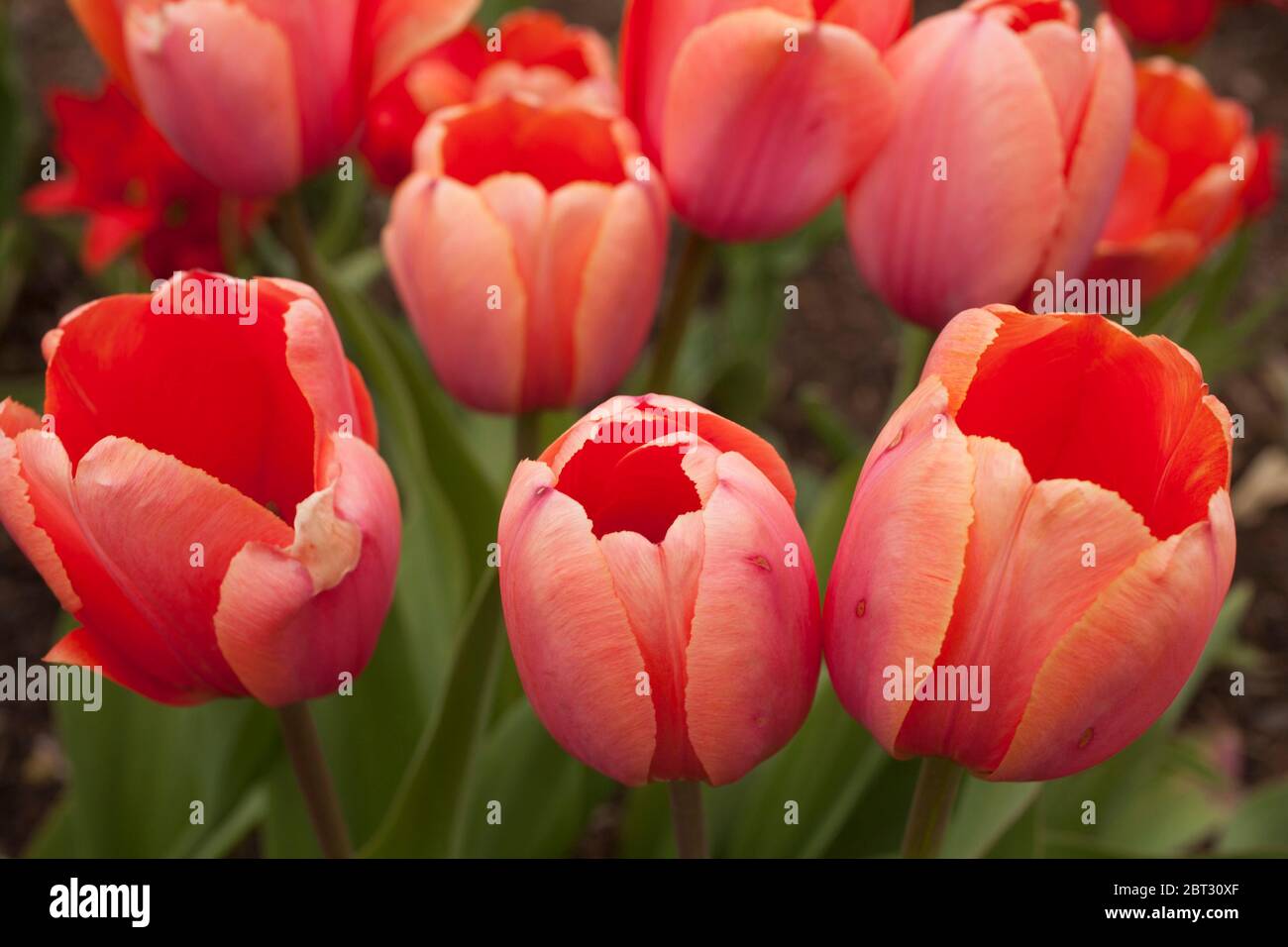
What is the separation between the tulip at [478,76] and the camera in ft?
2.96

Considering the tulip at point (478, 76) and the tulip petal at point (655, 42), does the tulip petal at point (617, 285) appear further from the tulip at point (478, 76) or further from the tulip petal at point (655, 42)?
the tulip at point (478, 76)

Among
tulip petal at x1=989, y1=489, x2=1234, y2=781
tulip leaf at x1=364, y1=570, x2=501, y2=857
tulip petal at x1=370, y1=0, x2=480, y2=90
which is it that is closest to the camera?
tulip petal at x1=989, y1=489, x2=1234, y2=781

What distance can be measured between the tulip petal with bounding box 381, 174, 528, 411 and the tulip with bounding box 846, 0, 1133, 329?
0.63 feet

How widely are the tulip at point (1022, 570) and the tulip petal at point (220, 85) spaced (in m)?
0.41

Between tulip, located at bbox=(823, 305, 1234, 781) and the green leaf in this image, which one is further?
the green leaf

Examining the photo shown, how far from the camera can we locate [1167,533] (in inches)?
18.9

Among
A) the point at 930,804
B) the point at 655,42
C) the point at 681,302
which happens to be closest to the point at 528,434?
the point at 681,302

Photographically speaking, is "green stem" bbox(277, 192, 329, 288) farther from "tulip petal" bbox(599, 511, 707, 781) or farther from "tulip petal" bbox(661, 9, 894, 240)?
A: "tulip petal" bbox(599, 511, 707, 781)

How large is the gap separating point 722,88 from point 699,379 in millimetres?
928

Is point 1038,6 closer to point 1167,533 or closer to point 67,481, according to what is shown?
point 1167,533

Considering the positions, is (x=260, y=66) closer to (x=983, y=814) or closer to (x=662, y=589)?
(x=662, y=589)

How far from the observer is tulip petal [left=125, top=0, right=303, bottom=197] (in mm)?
695

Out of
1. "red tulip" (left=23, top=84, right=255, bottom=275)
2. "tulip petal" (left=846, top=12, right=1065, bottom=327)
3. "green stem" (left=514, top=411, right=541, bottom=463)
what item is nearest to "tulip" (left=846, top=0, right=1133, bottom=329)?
"tulip petal" (left=846, top=12, right=1065, bottom=327)

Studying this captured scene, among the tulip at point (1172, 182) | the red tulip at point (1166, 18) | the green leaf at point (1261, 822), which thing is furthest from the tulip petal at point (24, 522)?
the red tulip at point (1166, 18)
